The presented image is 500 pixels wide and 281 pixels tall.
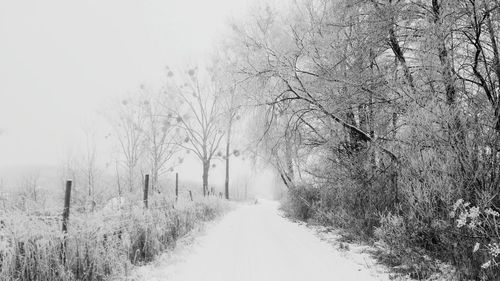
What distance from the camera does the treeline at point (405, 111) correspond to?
4.58 metres

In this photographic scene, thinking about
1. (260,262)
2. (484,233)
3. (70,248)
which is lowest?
(260,262)

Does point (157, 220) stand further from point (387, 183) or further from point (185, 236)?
point (387, 183)

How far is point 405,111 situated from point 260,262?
13.4 feet

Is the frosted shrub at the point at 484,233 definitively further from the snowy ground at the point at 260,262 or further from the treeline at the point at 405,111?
the snowy ground at the point at 260,262

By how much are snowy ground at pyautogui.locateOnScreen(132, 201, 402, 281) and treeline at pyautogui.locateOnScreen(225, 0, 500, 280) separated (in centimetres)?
80

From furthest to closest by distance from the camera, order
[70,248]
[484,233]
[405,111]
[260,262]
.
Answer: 1. [405,111]
2. [260,262]
3. [70,248]
4. [484,233]

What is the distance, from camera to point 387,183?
7.44 metres

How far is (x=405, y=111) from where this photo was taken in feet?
22.2

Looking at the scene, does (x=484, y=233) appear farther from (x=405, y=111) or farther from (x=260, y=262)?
(x=260, y=262)

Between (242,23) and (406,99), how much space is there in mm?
6597

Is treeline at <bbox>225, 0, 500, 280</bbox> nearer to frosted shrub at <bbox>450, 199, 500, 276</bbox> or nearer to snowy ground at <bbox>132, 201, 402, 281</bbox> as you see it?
frosted shrub at <bbox>450, 199, 500, 276</bbox>

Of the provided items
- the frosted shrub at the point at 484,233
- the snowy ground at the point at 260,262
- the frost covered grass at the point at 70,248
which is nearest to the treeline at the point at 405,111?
the frosted shrub at the point at 484,233

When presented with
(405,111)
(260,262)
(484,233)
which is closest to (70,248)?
(260,262)

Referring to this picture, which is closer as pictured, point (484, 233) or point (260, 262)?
point (484, 233)
